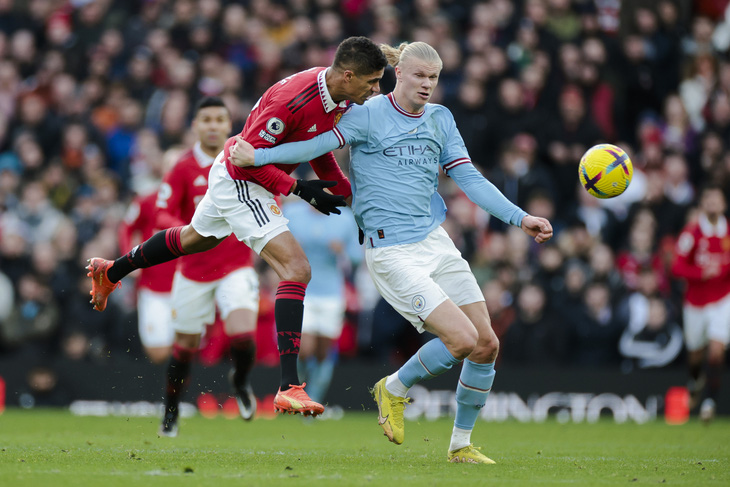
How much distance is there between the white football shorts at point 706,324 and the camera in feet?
42.0

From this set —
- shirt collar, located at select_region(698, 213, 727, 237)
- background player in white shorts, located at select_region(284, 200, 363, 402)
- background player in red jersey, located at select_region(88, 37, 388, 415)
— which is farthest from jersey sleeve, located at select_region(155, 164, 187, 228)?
shirt collar, located at select_region(698, 213, 727, 237)

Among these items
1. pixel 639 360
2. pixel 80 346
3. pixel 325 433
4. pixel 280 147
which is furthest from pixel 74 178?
pixel 280 147

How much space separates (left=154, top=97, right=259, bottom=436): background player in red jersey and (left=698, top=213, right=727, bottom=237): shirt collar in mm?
5896

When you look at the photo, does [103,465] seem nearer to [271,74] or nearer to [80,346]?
[80,346]

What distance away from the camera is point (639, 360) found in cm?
1363

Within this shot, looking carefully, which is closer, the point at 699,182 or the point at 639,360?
the point at 639,360

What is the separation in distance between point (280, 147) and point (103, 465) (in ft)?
7.70


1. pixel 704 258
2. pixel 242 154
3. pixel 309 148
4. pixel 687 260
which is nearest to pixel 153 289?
pixel 242 154

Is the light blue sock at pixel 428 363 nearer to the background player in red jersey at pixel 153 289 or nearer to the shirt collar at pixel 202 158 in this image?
the shirt collar at pixel 202 158

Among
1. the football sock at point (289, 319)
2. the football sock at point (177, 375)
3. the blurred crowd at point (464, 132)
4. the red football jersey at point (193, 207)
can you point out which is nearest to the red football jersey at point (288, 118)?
the football sock at point (289, 319)

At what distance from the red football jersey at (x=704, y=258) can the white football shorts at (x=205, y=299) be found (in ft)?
18.5

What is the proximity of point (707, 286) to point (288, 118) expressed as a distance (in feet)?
25.1

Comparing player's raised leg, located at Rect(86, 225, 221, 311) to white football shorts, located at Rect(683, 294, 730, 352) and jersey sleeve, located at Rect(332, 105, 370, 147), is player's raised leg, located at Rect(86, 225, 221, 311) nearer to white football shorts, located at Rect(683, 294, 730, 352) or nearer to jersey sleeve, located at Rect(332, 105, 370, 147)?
jersey sleeve, located at Rect(332, 105, 370, 147)

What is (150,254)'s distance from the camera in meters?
7.99
